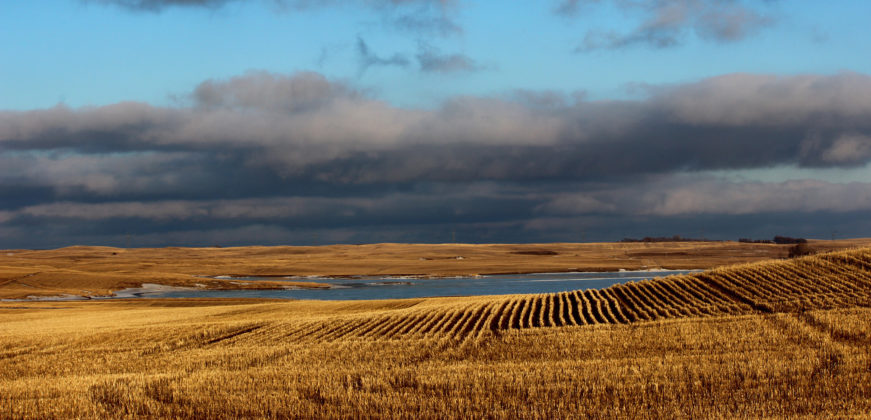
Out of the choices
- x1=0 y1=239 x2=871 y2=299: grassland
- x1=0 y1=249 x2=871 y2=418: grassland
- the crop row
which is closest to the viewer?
Result: x1=0 y1=249 x2=871 y2=418: grassland

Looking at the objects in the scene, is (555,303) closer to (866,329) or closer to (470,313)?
(470,313)

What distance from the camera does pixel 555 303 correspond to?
1624 inches

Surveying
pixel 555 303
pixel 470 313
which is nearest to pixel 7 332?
pixel 470 313

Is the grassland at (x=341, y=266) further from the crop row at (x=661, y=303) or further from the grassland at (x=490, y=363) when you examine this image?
the grassland at (x=490, y=363)

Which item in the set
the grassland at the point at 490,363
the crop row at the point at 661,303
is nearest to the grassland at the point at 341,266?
the crop row at the point at 661,303

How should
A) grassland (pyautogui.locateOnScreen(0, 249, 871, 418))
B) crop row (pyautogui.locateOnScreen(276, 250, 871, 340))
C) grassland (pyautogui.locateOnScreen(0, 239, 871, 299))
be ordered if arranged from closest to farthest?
grassland (pyautogui.locateOnScreen(0, 249, 871, 418)), crop row (pyautogui.locateOnScreen(276, 250, 871, 340)), grassland (pyautogui.locateOnScreen(0, 239, 871, 299))

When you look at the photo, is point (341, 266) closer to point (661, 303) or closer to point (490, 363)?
point (661, 303)

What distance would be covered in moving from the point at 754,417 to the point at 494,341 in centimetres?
1250

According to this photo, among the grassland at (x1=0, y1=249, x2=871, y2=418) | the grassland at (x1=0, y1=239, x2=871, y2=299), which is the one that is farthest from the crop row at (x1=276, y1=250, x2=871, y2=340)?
the grassland at (x1=0, y1=239, x2=871, y2=299)

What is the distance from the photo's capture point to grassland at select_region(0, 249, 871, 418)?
13.7m

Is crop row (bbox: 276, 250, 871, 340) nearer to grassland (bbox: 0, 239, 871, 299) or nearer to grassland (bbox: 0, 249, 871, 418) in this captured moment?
grassland (bbox: 0, 249, 871, 418)

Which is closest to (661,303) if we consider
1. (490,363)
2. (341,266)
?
(490,363)

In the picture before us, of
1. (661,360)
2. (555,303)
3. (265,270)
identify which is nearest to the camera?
(661,360)

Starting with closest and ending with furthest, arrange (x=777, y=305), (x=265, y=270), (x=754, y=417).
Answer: (x=754, y=417)
(x=777, y=305)
(x=265, y=270)
